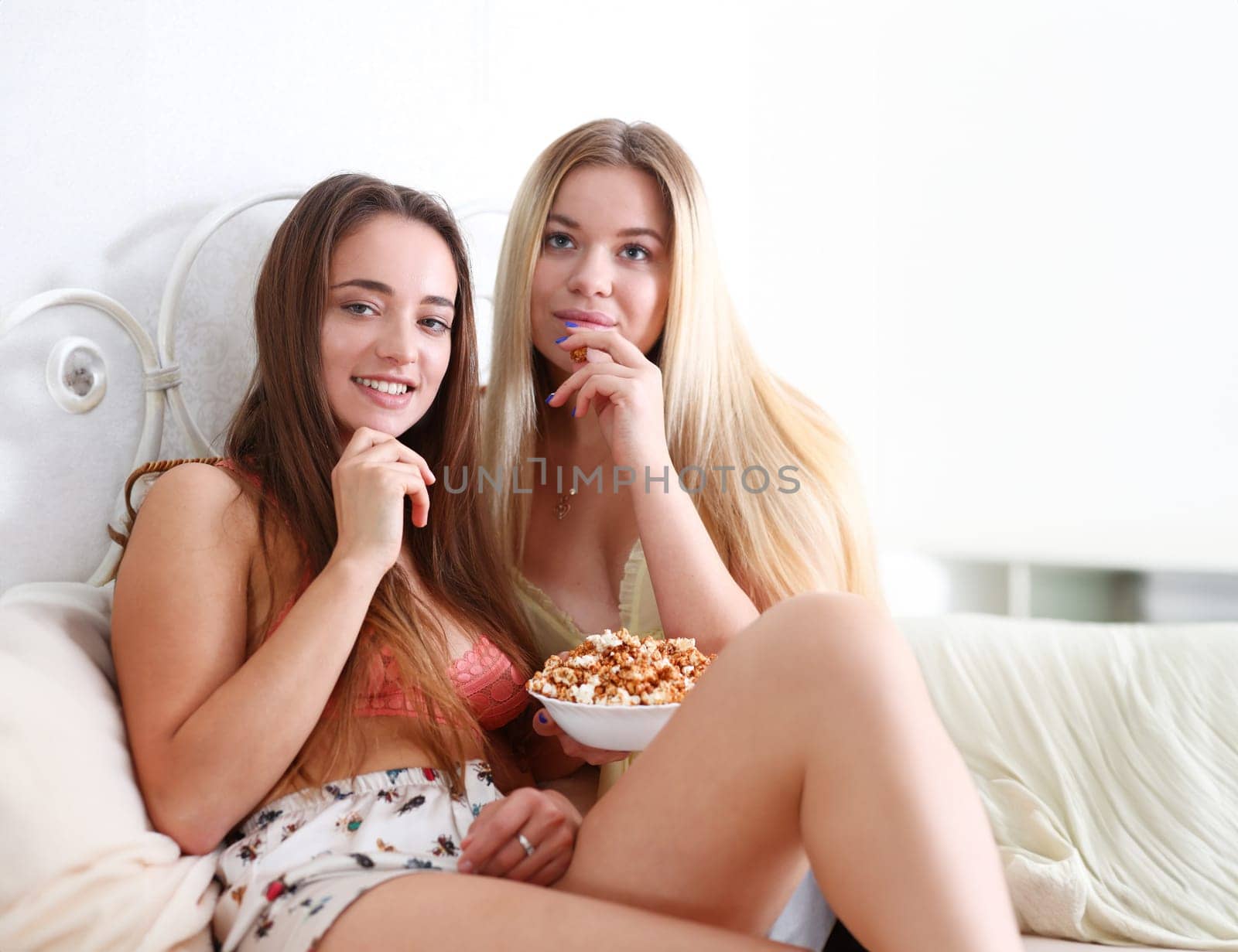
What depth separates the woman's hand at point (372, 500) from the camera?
1.20m

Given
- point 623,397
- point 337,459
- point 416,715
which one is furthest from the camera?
point 623,397

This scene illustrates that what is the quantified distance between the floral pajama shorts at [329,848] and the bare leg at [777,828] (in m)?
0.07

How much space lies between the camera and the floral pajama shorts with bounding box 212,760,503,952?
99 cm

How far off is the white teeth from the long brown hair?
0.05 meters

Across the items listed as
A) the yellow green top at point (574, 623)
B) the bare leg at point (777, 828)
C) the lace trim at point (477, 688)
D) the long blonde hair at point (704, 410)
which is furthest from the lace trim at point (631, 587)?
the bare leg at point (777, 828)

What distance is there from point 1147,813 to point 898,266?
1700mm

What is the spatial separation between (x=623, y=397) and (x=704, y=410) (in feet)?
0.85

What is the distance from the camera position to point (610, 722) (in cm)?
112

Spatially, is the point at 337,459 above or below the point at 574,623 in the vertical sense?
above

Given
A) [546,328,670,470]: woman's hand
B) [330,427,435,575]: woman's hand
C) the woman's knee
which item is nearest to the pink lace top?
[330,427,435,575]: woman's hand

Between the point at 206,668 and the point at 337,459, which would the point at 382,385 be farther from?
the point at 206,668

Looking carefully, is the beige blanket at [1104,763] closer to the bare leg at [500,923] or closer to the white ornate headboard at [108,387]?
the bare leg at [500,923]

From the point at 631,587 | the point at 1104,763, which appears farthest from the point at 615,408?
the point at 1104,763

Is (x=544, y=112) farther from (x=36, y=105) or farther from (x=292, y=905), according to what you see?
(x=292, y=905)
